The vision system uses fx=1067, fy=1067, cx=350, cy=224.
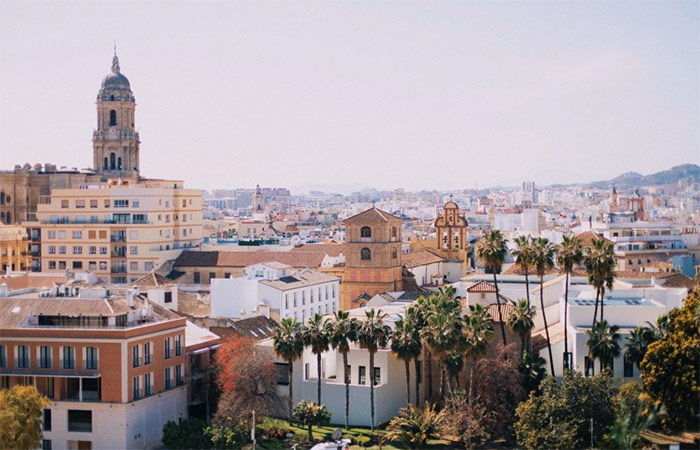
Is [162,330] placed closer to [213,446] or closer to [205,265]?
[213,446]

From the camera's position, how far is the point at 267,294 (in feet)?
194

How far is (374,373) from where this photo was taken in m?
44.3

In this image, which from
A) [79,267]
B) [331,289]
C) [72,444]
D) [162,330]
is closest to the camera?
[72,444]

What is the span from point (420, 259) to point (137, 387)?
40.9 meters

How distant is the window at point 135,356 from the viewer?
137 feet

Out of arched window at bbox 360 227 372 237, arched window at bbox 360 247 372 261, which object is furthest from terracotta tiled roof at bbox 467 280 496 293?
arched window at bbox 360 227 372 237

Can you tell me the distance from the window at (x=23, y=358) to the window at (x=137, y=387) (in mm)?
4256

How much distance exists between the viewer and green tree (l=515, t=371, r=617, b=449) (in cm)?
3781

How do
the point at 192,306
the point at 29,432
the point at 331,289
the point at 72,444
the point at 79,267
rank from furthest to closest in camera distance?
1. the point at 79,267
2. the point at 331,289
3. the point at 192,306
4. the point at 72,444
5. the point at 29,432

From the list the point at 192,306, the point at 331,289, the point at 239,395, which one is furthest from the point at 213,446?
the point at 331,289

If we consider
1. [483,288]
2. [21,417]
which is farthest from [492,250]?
[21,417]

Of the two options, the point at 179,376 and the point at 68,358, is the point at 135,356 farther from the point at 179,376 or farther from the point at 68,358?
the point at 179,376

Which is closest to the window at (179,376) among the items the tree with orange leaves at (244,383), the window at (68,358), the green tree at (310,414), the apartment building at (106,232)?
the tree with orange leaves at (244,383)

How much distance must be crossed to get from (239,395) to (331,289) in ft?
88.8
